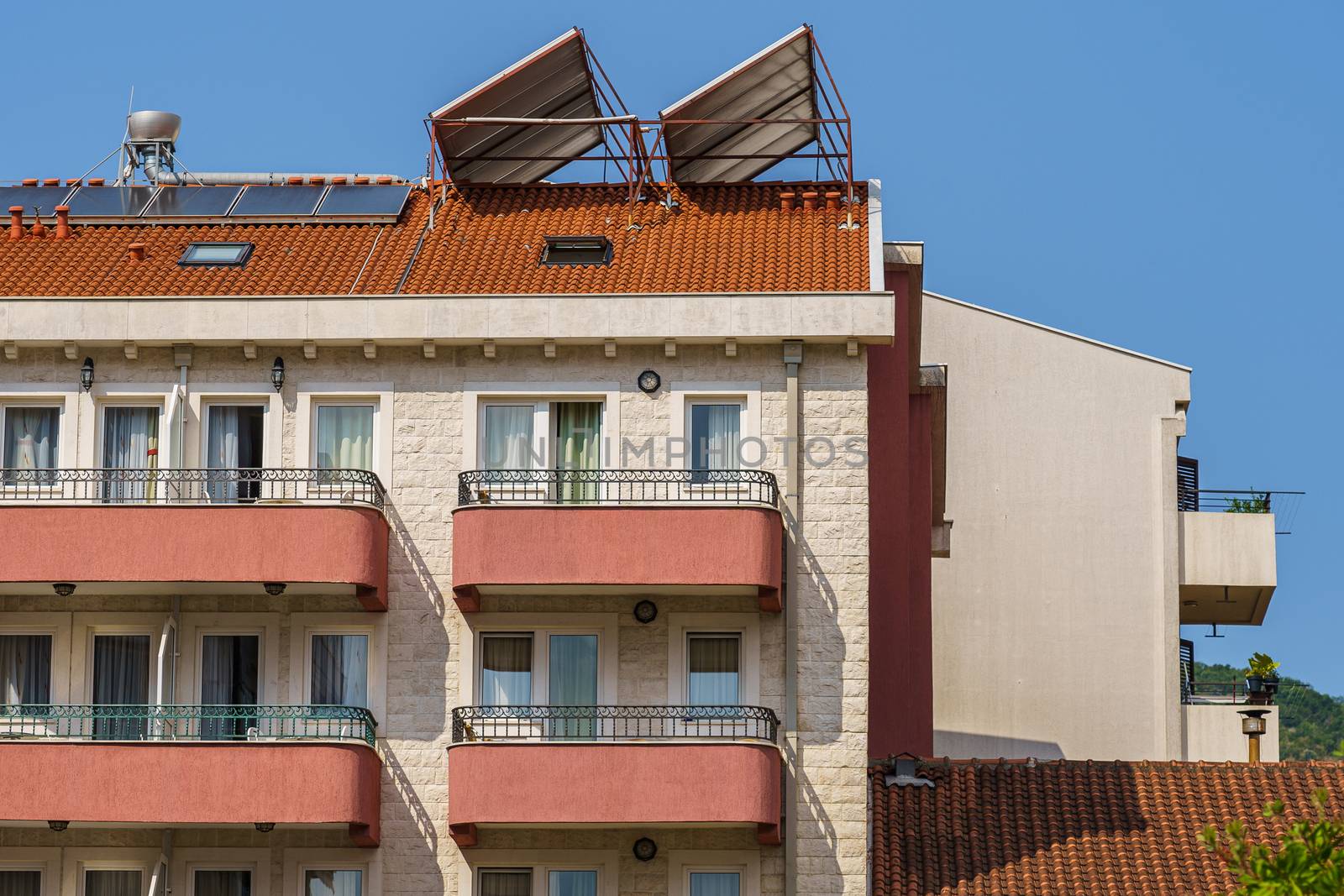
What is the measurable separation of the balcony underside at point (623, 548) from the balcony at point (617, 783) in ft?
6.79

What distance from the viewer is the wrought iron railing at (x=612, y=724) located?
117ft

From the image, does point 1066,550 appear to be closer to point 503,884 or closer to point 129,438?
point 503,884

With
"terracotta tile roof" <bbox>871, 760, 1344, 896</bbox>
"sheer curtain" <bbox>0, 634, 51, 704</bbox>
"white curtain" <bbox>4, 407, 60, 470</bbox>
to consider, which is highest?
"white curtain" <bbox>4, 407, 60, 470</bbox>

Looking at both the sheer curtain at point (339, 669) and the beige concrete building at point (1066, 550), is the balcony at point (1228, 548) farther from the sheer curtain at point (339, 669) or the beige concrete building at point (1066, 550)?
the sheer curtain at point (339, 669)

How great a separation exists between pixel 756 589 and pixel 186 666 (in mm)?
8773

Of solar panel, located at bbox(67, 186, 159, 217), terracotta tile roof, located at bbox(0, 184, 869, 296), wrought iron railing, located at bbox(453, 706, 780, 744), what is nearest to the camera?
wrought iron railing, located at bbox(453, 706, 780, 744)

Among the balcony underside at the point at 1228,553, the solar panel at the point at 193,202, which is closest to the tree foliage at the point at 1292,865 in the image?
the solar panel at the point at 193,202

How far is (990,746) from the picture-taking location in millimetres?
55875

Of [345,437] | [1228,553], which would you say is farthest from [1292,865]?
[1228,553]

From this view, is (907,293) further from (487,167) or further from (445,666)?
(445,666)

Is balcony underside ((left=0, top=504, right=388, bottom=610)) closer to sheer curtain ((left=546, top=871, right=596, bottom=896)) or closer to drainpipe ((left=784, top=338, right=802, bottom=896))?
sheer curtain ((left=546, top=871, right=596, bottom=896))

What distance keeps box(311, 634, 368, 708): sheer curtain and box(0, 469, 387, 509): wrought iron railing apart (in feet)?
6.96

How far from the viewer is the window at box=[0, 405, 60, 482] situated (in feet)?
124

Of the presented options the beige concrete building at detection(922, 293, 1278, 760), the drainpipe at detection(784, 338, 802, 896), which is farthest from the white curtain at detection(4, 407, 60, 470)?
the beige concrete building at detection(922, 293, 1278, 760)
